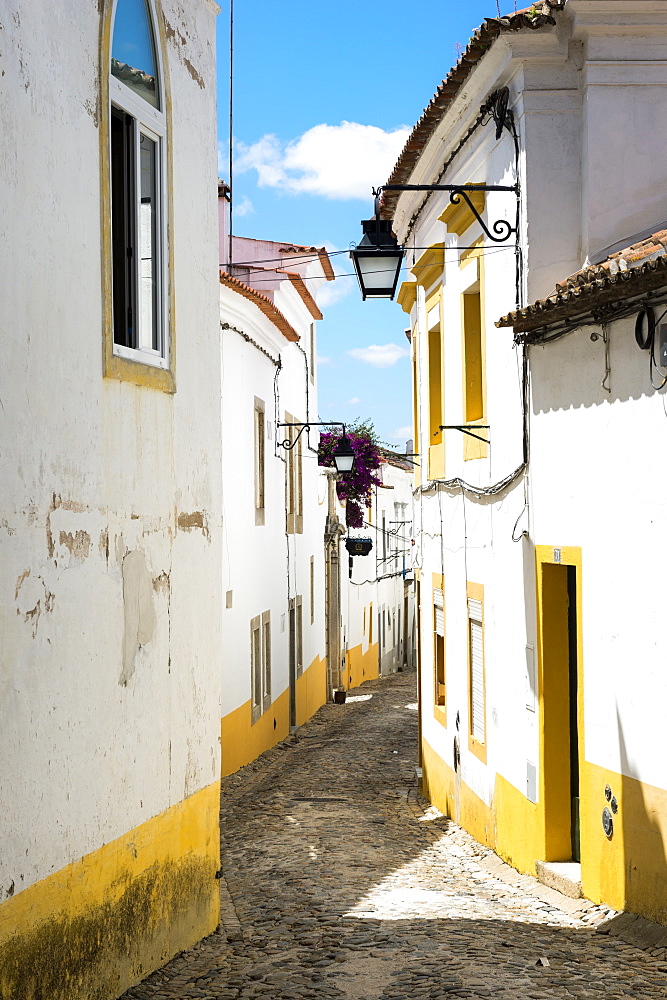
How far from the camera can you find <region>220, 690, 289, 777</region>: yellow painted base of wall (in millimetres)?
13773

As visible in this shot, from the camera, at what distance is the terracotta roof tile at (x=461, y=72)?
8.34 metres

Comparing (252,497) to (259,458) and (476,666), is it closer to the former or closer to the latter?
(259,458)

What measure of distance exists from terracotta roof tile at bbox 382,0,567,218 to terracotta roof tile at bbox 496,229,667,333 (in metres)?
1.87

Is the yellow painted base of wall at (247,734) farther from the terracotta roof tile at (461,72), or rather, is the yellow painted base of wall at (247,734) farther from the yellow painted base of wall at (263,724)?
the terracotta roof tile at (461,72)

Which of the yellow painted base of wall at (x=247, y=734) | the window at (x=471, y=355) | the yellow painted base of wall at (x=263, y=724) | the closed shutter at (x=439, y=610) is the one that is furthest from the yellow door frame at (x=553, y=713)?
the yellow painted base of wall at (x=263, y=724)

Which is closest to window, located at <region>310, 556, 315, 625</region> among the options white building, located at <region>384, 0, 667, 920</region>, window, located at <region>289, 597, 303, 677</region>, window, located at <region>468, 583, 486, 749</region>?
window, located at <region>289, 597, 303, 677</region>

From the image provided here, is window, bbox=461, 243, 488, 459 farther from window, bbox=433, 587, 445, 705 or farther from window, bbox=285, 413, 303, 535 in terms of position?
window, bbox=285, 413, 303, 535

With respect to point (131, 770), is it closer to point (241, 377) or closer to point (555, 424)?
point (555, 424)

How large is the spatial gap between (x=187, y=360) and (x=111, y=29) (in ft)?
6.25

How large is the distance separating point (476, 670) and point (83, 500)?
6498 millimetres

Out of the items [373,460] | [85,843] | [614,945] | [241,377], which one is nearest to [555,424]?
[614,945]

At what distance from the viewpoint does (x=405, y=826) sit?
1141 centimetres

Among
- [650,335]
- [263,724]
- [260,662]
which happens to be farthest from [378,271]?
[263,724]

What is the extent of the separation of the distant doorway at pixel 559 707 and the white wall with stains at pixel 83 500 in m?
2.89
